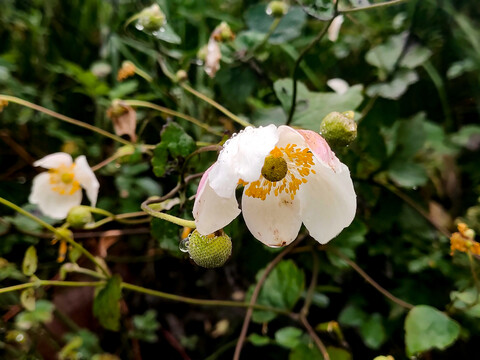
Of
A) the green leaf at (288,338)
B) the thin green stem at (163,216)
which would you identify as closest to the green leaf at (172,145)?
the thin green stem at (163,216)

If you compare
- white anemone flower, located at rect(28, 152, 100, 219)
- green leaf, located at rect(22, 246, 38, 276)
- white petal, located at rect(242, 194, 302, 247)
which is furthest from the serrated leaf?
white petal, located at rect(242, 194, 302, 247)

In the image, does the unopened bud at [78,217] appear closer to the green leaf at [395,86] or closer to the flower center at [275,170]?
the flower center at [275,170]

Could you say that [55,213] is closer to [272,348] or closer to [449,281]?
[272,348]

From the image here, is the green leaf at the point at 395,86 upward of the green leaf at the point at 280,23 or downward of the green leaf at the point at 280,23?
downward

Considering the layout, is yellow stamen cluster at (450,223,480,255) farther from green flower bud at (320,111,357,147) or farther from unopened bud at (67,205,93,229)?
unopened bud at (67,205,93,229)

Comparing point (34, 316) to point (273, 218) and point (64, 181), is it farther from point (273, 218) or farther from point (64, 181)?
point (273, 218)
